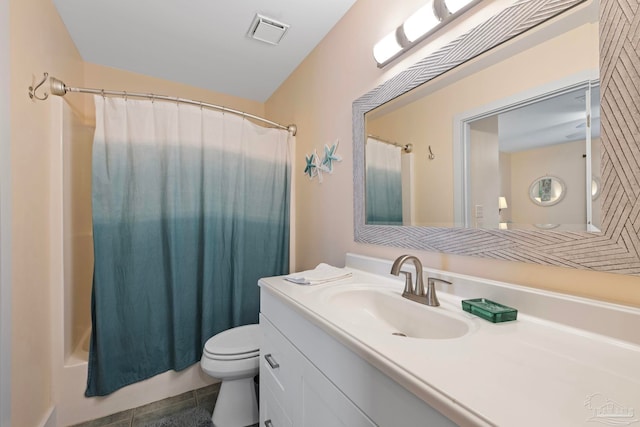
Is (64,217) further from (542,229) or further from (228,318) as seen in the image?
(542,229)

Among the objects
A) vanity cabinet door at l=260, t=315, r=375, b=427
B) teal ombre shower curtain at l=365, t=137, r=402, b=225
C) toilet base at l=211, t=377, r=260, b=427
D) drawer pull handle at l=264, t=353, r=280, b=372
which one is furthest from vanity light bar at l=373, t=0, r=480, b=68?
toilet base at l=211, t=377, r=260, b=427

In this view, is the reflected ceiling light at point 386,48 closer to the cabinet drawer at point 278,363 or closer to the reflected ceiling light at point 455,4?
the reflected ceiling light at point 455,4

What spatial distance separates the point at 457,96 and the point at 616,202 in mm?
573

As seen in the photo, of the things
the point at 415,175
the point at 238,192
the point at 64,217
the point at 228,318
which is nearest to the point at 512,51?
the point at 415,175

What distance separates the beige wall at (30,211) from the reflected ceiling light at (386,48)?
1.51m

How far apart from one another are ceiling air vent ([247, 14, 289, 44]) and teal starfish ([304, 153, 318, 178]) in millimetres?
774

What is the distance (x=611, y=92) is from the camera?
2.05 feet

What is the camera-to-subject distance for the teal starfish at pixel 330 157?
1.60 meters

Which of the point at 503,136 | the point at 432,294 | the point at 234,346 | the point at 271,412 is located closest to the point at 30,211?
the point at 234,346

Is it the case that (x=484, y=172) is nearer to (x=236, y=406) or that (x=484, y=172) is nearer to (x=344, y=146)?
(x=344, y=146)

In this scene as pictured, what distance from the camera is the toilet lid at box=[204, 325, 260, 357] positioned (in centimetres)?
138

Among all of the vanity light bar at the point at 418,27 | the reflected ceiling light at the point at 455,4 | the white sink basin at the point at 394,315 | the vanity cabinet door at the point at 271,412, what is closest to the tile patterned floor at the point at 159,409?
the vanity cabinet door at the point at 271,412

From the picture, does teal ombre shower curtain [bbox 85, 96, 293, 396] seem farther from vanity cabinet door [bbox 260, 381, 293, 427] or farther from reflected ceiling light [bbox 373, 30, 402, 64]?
reflected ceiling light [bbox 373, 30, 402, 64]

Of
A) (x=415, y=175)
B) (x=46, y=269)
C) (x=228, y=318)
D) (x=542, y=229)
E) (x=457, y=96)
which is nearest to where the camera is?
(x=542, y=229)
